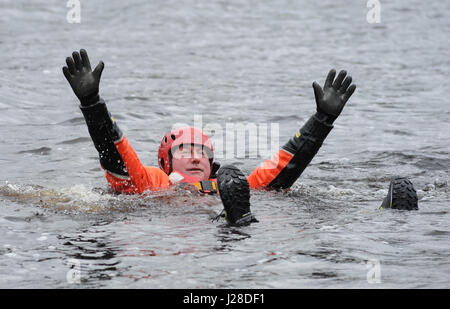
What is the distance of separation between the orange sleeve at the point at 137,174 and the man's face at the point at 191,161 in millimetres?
210

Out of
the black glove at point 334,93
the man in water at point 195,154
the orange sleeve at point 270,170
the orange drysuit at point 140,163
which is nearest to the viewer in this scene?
the man in water at point 195,154

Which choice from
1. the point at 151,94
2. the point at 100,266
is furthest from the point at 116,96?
the point at 100,266

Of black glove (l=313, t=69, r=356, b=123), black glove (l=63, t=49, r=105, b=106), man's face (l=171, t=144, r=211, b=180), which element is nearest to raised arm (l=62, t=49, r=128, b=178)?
black glove (l=63, t=49, r=105, b=106)

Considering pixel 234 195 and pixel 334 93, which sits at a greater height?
pixel 334 93

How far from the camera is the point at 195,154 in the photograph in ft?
26.3

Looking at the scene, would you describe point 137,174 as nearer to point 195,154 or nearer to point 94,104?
point 195,154

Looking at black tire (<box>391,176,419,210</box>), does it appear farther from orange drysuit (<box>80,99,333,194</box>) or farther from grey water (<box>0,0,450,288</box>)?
orange drysuit (<box>80,99,333,194</box>)

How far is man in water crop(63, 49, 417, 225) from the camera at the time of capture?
21.5 ft

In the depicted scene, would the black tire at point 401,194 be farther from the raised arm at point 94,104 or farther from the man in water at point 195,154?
the raised arm at point 94,104

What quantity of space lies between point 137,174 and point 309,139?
1.88 m

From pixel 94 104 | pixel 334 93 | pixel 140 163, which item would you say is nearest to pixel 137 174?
pixel 140 163

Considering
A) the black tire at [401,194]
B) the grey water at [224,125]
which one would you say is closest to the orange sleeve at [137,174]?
the grey water at [224,125]

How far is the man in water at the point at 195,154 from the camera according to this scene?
655cm

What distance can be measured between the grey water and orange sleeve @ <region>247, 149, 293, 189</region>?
18 cm
